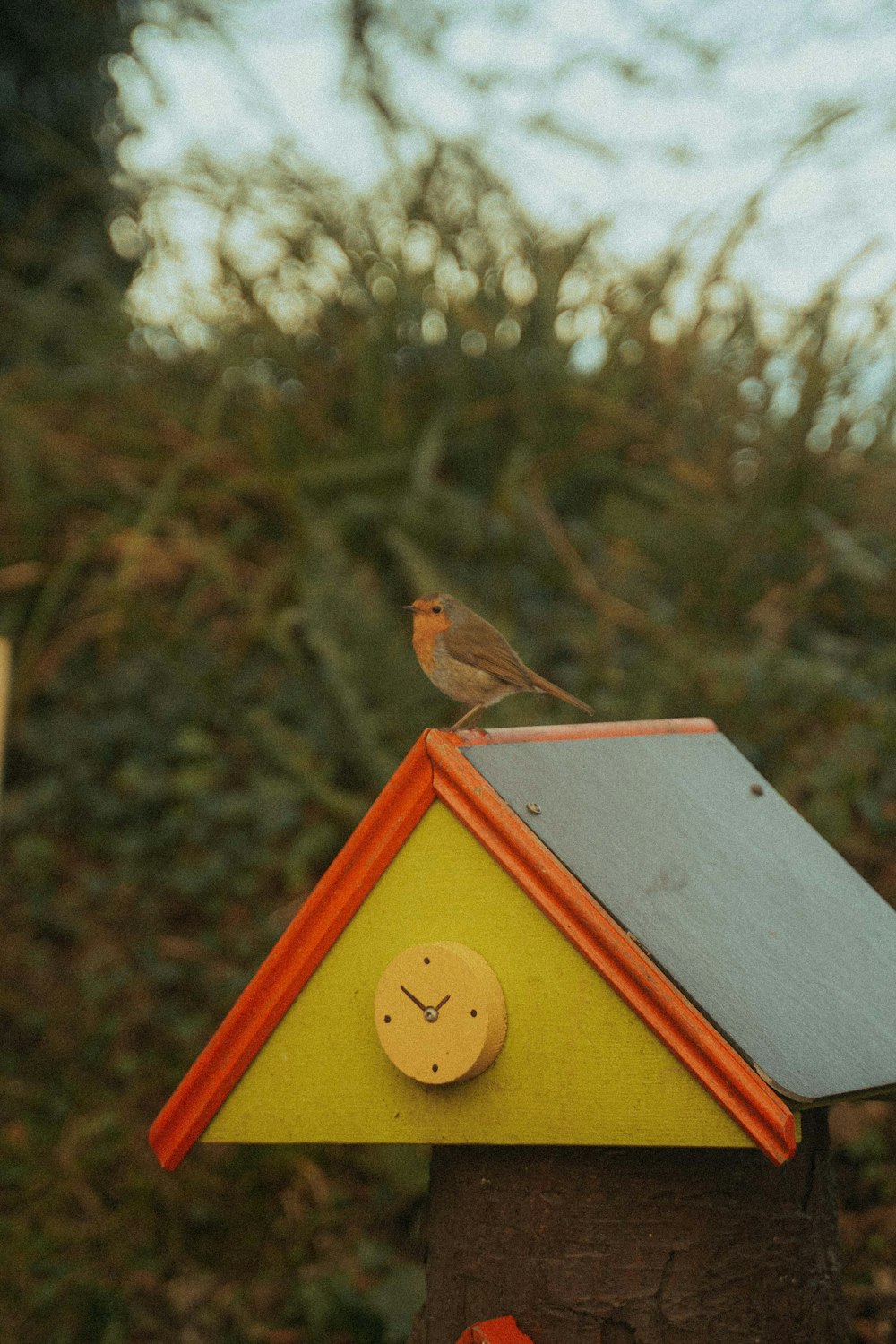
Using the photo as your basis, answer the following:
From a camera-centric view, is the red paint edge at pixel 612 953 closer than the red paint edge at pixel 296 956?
Yes

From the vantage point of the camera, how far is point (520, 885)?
158 cm

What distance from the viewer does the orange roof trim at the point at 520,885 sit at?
1.45 metres

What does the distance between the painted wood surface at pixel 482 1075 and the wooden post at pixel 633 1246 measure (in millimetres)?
144

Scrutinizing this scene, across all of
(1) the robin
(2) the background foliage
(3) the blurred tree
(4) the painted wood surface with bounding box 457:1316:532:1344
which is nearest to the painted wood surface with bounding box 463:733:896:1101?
(1) the robin

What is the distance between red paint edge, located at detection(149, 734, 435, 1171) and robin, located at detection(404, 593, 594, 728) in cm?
42

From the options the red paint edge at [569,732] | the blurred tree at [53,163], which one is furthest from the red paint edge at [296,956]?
the blurred tree at [53,163]

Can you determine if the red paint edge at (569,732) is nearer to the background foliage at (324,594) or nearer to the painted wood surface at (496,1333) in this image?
the painted wood surface at (496,1333)

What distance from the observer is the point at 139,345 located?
5.55 metres

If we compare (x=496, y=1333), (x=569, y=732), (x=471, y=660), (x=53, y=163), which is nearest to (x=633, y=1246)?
(x=496, y=1333)

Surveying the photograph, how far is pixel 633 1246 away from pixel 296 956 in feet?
1.84

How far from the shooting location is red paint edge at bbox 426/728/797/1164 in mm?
1433

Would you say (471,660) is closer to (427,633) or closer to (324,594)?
(427,633)

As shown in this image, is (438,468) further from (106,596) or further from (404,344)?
(106,596)

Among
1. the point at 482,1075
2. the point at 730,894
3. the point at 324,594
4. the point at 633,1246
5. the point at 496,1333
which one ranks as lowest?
the point at 324,594
